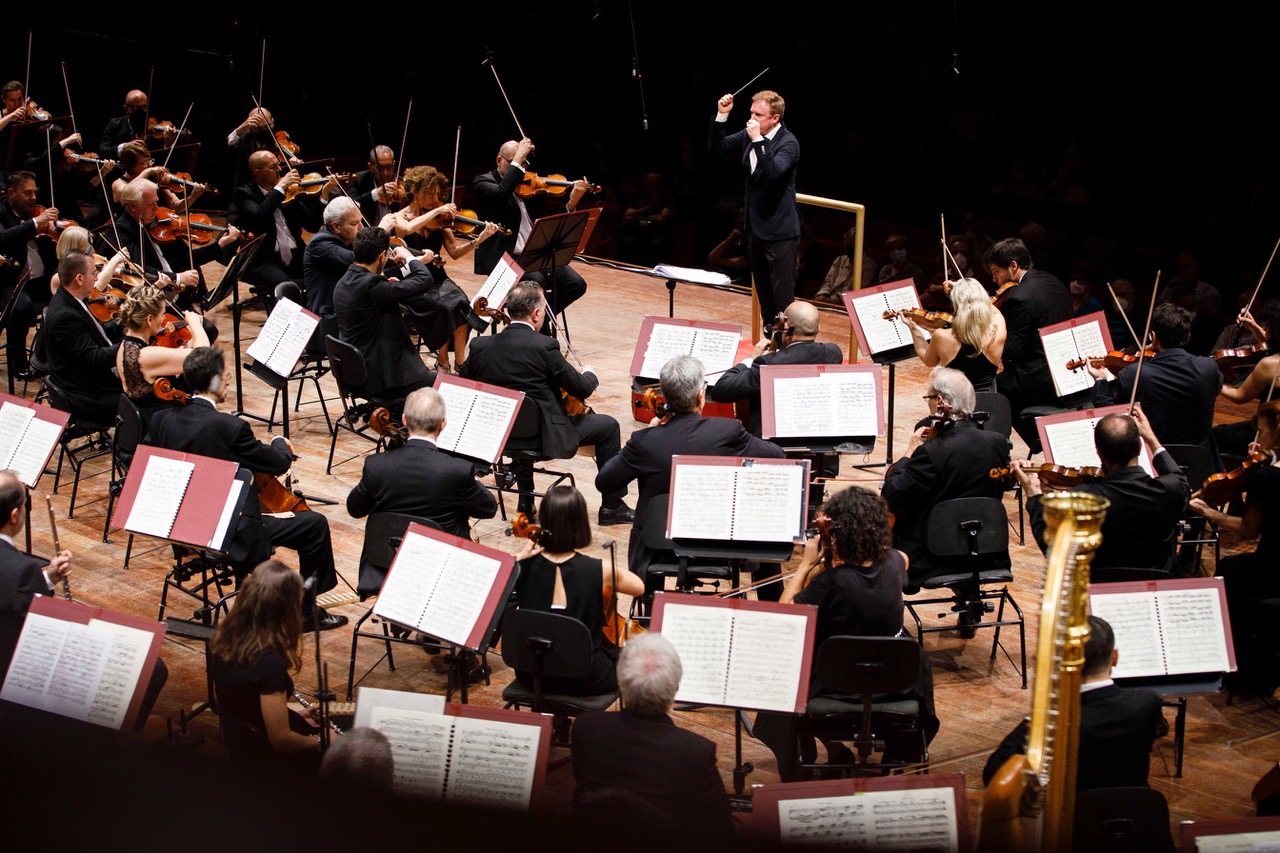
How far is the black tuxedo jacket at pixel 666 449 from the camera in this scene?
559 cm

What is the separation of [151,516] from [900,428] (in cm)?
509

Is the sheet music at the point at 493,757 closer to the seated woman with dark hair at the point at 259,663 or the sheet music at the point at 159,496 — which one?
the seated woman with dark hair at the point at 259,663

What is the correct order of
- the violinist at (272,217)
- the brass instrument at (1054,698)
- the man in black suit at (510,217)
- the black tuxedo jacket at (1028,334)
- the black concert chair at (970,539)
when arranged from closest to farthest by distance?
the brass instrument at (1054,698), the black concert chair at (970,539), the black tuxedo jacket at (1028,334), the man in black suit at (510,217), the violinist at (272,217)

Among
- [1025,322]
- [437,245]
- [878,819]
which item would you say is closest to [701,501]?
[878,819]

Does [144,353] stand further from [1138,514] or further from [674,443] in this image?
[1138,514]

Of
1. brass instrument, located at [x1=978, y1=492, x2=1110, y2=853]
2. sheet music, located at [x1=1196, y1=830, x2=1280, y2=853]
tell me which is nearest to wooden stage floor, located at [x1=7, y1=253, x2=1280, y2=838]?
sheet music, located at [x1=1196, y1=830, x2=1280, y2=853]

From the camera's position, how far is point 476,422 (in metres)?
6.02

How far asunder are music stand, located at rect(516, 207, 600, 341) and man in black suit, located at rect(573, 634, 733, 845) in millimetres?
4943

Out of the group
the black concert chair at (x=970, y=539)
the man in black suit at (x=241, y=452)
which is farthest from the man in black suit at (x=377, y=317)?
the black concert chair at (x=970, y=539)

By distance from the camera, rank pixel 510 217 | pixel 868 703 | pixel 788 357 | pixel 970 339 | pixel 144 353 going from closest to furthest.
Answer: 1. pixel 868 703
2. pixel 144 353
3. pixel 788 357
4. pixel 970 339
5. pixel 510 217

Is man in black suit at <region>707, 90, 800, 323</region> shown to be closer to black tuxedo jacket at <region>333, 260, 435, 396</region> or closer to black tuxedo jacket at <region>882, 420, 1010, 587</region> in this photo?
black tuxedo jacket at <region>333, 260, 435, 396</region>

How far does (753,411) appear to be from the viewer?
693 centimetres

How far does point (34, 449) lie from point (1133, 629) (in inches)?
183

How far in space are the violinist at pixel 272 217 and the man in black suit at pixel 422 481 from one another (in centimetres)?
483
